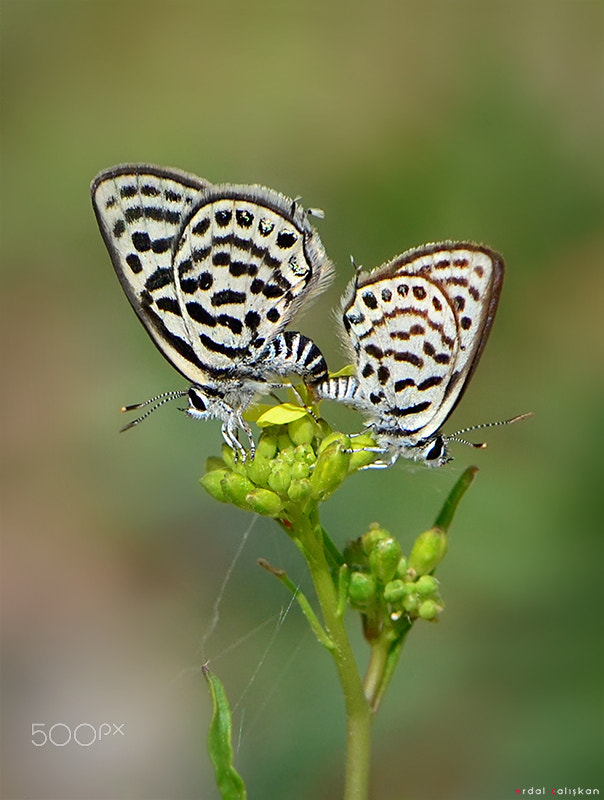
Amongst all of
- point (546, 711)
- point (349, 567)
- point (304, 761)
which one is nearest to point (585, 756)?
point (546, 711)

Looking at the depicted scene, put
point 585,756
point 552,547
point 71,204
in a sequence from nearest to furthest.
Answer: point 585,756
point 552,547
point 71,204

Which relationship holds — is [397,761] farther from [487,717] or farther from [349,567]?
[349,567]

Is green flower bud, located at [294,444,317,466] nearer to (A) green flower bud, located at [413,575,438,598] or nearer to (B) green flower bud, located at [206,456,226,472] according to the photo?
(B) green flower bud, located at [206,456,226,472]
